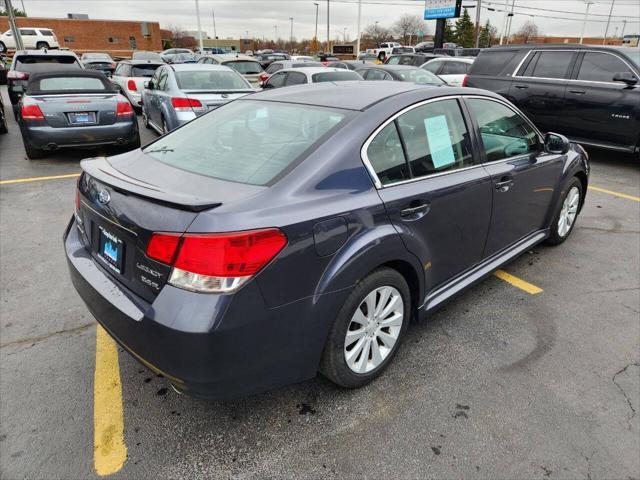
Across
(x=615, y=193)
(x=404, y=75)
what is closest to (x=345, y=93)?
(x=615, y=193)

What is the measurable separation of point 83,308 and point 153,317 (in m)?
1.79

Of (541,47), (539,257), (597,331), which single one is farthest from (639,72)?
(597,331)

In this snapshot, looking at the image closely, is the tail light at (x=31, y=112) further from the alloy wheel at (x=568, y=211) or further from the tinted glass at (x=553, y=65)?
the tinted glass at (x=553, y=65)

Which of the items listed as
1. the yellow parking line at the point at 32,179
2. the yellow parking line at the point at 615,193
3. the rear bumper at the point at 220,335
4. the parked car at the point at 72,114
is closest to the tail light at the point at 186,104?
the parked car at the point at 72,114

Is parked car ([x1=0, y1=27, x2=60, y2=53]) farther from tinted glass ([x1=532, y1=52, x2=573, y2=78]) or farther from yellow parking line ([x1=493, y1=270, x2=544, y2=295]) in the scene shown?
yellow parking line ([x1=493, y1=270, x2=544, y2=295])

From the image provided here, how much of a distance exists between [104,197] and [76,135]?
5.78m

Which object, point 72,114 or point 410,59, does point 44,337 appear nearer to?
point 72,114

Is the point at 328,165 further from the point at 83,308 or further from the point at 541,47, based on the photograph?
the point at 541,47

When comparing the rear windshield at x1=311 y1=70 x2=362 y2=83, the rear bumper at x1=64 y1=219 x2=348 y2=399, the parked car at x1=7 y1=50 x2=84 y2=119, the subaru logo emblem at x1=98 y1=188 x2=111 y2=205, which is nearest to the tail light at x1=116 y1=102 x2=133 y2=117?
the rear windshield at x1=311 y1=70 x2=362 y2=83

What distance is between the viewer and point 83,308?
3342 mm

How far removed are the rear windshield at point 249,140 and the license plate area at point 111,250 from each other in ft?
1.69

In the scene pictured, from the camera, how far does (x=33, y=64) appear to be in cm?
1142

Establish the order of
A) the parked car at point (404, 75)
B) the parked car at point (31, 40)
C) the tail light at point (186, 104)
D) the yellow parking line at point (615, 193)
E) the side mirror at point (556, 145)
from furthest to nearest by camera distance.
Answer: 1. the parked car at point (31, 40)
2. the parked car at point (404, 75)
3. the tail light at point (186, 104)
4. the yellow parking line at point (615, 193)
5. the side mirror at point (556, 145)

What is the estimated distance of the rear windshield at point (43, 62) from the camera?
11.2 m
